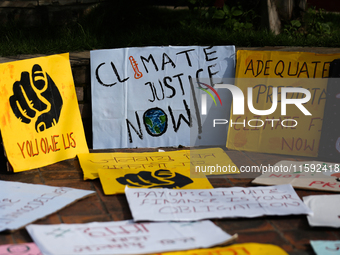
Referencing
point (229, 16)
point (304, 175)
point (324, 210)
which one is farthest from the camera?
point (229, 16)

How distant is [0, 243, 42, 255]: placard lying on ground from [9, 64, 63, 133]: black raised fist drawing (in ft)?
4.09

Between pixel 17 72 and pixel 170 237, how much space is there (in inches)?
68.5

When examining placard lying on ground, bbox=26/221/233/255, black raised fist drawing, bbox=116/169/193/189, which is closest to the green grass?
black raised fist drawing, bbox=116/169/193/189

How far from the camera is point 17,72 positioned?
289cm

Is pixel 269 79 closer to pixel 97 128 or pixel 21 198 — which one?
pixel 97 128

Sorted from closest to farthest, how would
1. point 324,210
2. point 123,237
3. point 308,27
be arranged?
point 123,237 → point 324,210 → point 308,27

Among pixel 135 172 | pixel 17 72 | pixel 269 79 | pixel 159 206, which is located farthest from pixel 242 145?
pixel 17 72

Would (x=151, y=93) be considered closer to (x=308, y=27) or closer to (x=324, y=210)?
(x=324, y=210)

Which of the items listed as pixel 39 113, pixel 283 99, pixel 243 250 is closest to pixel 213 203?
pixel 243 250

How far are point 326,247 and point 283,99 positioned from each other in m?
1.65

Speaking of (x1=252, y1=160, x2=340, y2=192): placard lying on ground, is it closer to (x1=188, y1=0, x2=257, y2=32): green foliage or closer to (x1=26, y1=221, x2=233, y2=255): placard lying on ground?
(x1=26, y1=221, x2=233, y2=255): placard lying on ground

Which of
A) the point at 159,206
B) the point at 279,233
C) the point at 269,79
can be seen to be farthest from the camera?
the point at 269,79

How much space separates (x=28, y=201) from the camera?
2.31 metres

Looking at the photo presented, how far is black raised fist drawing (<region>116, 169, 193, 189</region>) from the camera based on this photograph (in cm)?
259
